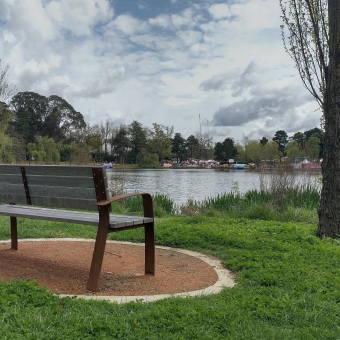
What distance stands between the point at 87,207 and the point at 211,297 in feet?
4.27

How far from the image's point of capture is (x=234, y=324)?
2.57 m

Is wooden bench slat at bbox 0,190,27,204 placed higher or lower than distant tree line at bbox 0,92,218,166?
lower

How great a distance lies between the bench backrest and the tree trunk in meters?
3.36

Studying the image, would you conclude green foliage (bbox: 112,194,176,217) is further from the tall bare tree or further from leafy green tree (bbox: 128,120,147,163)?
leafy green tree (bbox: 128,120,147,163)

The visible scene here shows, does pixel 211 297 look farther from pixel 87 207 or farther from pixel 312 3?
pixel 312 3

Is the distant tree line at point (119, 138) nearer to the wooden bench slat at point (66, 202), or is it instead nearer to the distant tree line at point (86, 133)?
the distant tree line at point (86, 133)

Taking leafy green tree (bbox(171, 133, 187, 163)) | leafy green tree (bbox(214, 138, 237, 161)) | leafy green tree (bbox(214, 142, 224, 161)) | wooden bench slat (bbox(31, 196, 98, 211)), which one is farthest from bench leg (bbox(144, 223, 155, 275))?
leafy green tree (bbox(171, 133, 187, 163))

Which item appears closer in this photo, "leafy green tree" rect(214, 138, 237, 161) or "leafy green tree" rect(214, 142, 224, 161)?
"leafy green tree" rect(214, 138, 237, 161)

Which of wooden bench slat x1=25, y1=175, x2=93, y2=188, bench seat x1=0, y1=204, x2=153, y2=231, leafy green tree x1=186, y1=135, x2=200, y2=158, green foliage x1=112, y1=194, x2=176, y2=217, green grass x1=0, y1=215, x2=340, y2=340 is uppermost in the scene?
leafy green tree x1=186, y1=135, x2=200, y2=158

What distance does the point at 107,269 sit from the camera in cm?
415

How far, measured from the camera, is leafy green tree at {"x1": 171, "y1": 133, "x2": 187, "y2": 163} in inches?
2574

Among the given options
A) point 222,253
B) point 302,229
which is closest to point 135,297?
point 222,253

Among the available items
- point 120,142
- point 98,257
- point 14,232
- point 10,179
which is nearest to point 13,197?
point 10,179

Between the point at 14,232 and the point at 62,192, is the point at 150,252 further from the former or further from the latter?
the point at 14,232
